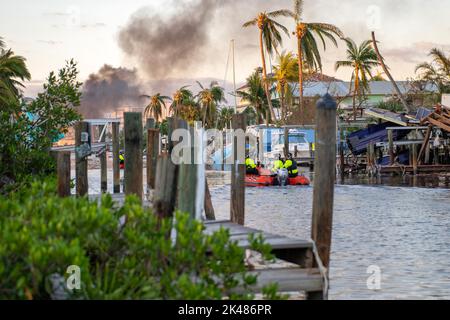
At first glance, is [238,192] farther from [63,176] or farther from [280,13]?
[280,13]

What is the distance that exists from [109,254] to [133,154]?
628 centimetres

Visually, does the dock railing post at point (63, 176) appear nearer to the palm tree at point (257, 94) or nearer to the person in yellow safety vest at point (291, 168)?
the person in yellow safety vest at point (291, 168)

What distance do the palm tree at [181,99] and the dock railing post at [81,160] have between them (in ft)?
289

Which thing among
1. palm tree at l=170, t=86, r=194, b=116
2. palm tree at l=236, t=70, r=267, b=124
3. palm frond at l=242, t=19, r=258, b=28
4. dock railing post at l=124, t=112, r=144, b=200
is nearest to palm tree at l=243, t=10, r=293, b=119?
palm frond at l=242, t=19, r=258, b=28

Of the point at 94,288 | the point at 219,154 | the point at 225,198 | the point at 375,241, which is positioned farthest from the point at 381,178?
the point at 94,288

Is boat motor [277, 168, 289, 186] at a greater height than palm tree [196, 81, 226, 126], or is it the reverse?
palm tree [196, 81, 226, 126]

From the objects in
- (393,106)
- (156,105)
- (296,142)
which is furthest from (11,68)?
(156,105)

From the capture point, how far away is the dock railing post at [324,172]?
362 inches

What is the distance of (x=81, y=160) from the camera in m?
17.3

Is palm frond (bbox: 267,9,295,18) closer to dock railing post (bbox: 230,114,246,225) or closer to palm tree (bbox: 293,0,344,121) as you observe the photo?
palm tree (bbox: 293,0,344,121)

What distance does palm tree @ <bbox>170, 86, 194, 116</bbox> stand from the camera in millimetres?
106338

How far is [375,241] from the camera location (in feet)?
65.7

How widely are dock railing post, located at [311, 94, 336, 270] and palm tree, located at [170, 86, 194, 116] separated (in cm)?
9647

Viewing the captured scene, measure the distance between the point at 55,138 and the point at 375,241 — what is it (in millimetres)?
8088
